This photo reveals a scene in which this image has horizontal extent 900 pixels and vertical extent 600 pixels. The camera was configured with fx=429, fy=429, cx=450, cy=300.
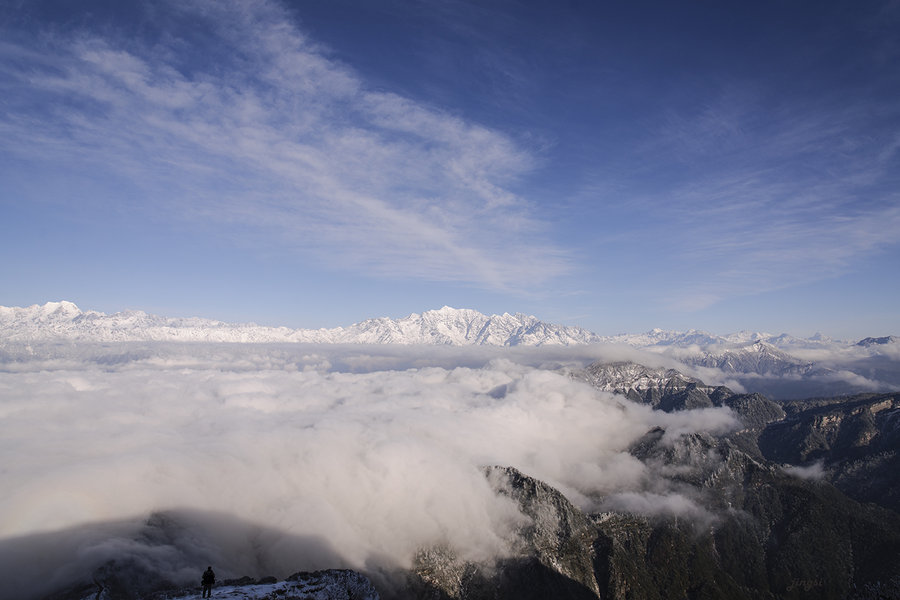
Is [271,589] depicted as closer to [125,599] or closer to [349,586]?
[349,586]

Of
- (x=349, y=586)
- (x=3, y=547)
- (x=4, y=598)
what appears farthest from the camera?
(x=3, y=547)

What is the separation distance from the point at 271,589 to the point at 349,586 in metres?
30.5

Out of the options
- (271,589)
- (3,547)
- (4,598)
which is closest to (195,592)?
(271,589)

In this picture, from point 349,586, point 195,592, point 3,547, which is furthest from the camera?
point 3,547

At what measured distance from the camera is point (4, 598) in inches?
6649

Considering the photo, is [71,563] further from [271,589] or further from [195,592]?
[271,589]

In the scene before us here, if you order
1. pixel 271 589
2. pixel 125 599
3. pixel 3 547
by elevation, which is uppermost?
pixel 271 589

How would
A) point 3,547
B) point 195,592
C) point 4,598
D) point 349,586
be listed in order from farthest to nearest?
point 3,547 → point 4,598 → point 349,586 → point 195,592

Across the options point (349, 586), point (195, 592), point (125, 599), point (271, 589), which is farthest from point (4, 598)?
point (349, 586)

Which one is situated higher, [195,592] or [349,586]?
[195,592]

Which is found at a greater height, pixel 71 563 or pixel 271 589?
pixel 271 589

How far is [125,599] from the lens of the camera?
178m

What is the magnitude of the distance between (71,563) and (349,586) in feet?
459

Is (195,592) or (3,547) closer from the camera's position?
(195,592)
